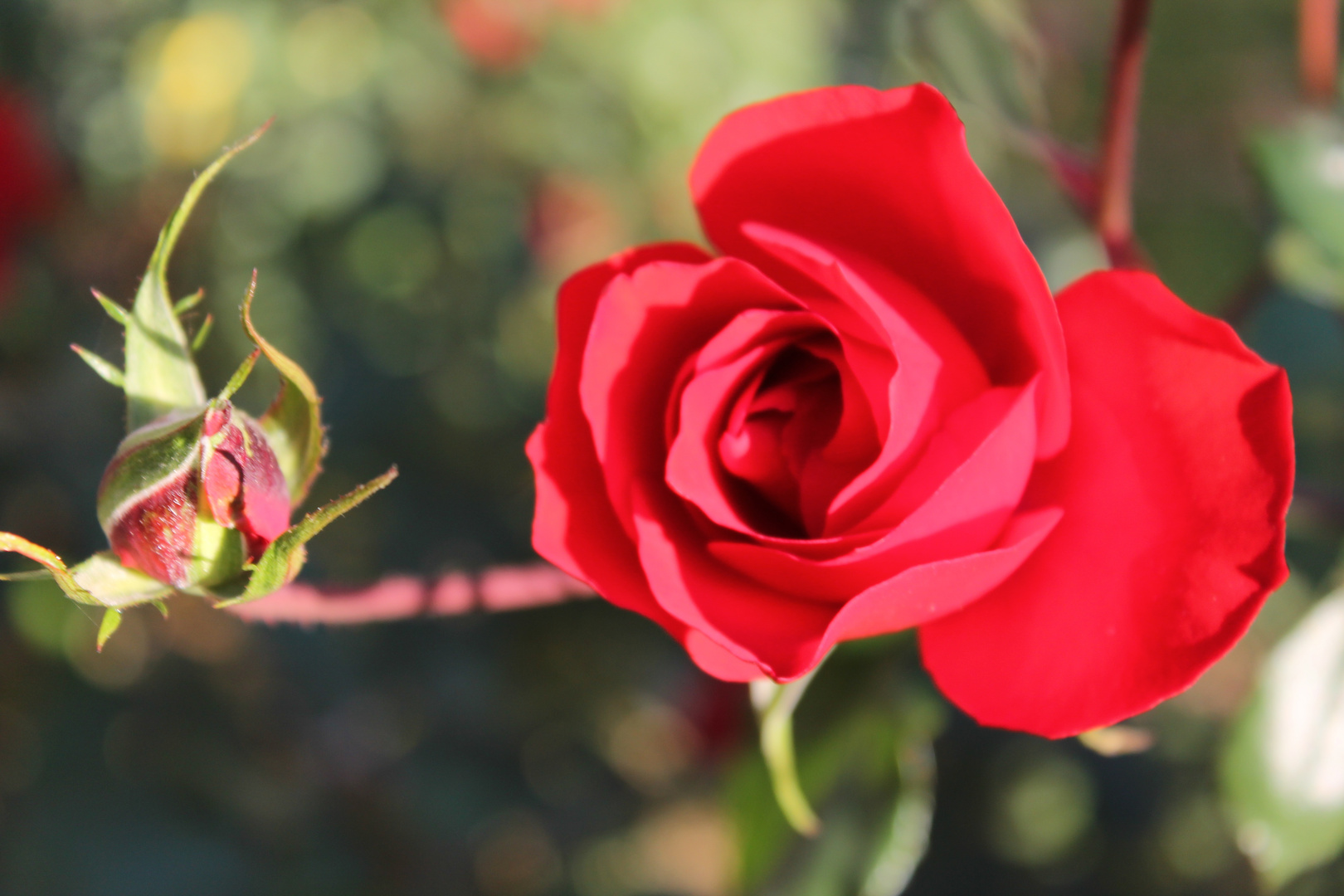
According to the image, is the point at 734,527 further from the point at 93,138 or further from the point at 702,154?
the point at 93,138

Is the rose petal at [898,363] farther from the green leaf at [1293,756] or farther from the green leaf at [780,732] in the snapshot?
the green leaf at [1293,756]

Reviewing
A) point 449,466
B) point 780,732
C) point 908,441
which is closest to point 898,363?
point 908,441

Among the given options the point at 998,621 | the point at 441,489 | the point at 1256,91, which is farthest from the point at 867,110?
the point at 1256,91

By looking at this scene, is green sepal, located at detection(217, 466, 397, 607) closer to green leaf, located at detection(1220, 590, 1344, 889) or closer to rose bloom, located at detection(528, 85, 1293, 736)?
rose bloom, located at detection(528, 85, 1293, 736)

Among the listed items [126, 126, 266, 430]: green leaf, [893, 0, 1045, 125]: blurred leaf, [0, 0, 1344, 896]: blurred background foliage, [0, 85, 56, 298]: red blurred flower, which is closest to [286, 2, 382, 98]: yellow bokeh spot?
[0, 0, 1344, 896]: blurred background foliage

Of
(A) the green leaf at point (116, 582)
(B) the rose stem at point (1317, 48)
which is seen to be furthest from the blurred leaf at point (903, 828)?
(B) the rose stem at point (1317, 48)

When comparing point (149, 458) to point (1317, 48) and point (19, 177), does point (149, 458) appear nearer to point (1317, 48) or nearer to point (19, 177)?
point (1317, 48)
